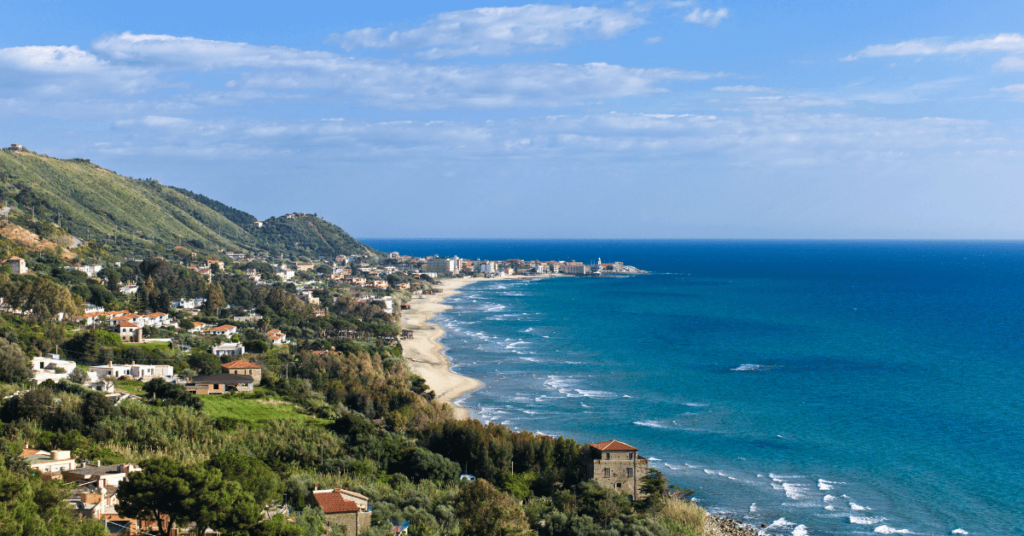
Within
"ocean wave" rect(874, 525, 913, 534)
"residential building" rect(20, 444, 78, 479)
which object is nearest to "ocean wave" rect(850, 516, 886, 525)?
"ocean wave" rect(874, 525, 913, 534)

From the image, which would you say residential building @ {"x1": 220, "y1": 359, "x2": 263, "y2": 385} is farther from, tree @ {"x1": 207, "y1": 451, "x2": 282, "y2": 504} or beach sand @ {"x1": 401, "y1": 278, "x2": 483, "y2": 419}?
tree @ {"x1": 207, "y1": 451, "x2": 282, "y2": 504}

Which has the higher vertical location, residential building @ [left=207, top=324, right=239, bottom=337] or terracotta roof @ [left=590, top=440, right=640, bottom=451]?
residential building @ [left=207, top=324, right=239, bottom=337]

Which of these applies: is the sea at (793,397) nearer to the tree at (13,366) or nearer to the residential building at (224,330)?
the residential building at (224,330)

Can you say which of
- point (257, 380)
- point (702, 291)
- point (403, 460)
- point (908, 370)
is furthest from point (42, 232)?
point (702, 291)

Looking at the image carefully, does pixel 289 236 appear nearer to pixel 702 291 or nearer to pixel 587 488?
pixel 702 291

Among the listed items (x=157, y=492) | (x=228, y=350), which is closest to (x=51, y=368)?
(x=228, y=350)

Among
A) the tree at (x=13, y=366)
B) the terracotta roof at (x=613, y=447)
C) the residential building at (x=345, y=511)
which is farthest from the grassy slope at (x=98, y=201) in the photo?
the terracotta roof at (x=613, y=447)
